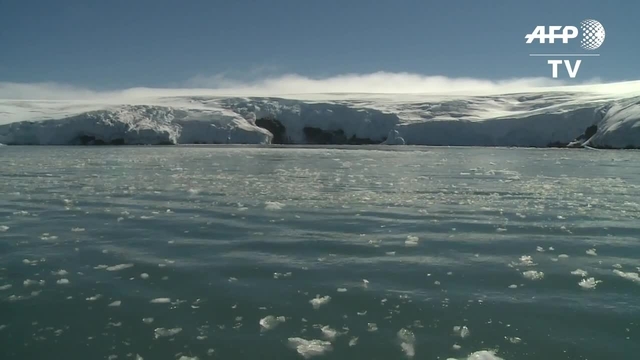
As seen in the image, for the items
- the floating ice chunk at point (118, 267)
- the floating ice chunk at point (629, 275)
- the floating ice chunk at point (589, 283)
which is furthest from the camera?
the floating ice chunk at point (118, 267)

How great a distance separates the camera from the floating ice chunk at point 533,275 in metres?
5.65

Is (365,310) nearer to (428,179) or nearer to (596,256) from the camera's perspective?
(596,256)

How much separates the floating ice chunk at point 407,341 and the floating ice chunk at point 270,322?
39.2 inches

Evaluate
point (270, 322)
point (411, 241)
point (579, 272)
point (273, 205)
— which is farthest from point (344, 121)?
point (270, 322)

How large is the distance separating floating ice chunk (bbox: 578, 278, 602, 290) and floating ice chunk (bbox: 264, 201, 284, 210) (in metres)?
5.76

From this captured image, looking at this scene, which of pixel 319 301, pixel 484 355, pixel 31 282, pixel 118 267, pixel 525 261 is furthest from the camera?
pixel 525 261

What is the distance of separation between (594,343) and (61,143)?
46829mm

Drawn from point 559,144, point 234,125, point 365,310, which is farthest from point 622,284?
point 234,125

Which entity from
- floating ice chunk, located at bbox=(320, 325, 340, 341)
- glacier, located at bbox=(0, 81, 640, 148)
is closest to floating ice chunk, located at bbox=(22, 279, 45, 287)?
floating ice chunk, located at bbox=(320, 325, 340, 341)

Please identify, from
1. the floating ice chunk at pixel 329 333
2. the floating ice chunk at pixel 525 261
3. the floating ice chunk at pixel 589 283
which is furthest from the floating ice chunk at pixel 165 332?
the floating ice chunk at pixel 589 283

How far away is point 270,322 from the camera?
445 centimetres

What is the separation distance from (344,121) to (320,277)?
4269cm

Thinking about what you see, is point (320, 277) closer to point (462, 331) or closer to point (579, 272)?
point (462, 331)

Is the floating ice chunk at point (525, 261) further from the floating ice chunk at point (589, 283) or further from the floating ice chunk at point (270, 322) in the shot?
the floating ice chunk at point (270, 322)
